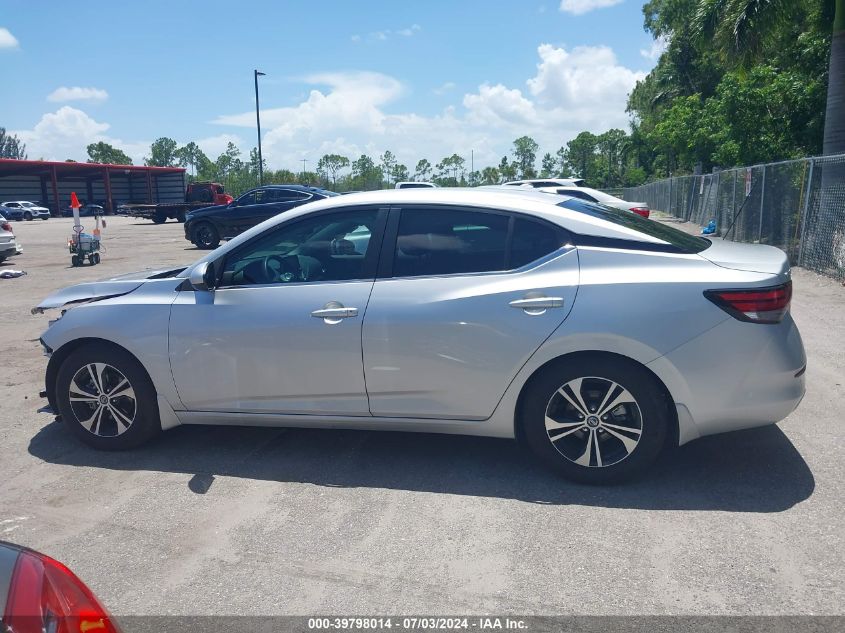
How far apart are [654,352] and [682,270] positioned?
1.59ft

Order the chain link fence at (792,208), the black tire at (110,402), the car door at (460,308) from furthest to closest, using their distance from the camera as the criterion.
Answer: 1. the chain link fence at (792,208)
2. the black tire at (110,402)
3. the car door at (460,308)

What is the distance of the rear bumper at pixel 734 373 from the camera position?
387 cm

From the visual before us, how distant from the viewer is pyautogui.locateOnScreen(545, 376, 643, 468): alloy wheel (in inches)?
158

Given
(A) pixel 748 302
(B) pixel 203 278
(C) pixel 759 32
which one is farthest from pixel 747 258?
(C) pixel 759 32

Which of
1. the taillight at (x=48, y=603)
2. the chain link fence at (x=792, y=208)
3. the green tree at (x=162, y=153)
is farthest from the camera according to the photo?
the green tree at (x=162, y=153)

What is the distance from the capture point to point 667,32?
49375 mm

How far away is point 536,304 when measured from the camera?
4.04m

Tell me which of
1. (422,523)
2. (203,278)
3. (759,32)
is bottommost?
(422,523)

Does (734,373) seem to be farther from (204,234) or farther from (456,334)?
(204,234)

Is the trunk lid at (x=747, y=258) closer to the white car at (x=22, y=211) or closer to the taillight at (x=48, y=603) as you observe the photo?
the taillight at (x=48, y=603)

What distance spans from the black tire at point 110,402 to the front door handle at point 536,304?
8.10ft

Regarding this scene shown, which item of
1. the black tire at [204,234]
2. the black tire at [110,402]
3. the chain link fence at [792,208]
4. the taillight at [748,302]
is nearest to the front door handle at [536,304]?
the taillight at [748,302]

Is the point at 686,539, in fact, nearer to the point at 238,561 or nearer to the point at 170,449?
the point at 238,561

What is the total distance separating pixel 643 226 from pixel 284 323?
226 centimetres
